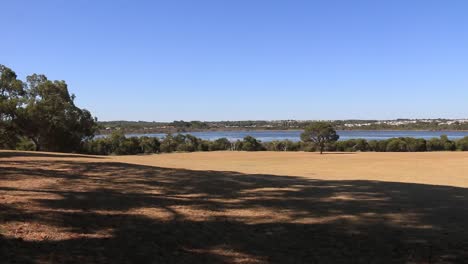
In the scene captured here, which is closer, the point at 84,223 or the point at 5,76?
the point at 84,223

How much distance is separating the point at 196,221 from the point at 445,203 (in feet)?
23.0

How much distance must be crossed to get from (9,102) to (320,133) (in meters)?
54.0

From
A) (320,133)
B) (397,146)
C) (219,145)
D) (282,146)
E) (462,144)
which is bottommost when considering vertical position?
(282,146)

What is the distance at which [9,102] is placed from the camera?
154ft

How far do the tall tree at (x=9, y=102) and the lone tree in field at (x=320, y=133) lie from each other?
166 feet

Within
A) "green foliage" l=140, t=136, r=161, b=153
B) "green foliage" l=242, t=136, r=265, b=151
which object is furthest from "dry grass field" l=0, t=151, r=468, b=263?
"green foliage" l=242, t=136, r=265, b=151

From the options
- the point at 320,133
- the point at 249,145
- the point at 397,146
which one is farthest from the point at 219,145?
the point at 397,146

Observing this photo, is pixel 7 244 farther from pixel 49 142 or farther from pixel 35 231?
pixel 49 142

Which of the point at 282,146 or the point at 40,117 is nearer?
the point at 40,117

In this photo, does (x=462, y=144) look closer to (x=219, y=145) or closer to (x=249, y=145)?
(x=249, y=145)

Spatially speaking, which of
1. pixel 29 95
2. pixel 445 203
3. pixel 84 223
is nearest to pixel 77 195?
pixel 84 223

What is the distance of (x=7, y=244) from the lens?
6.07m

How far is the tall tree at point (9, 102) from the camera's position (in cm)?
4669

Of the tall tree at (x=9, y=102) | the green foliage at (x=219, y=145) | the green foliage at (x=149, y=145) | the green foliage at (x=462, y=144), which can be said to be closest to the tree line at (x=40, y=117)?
the tall tree at (x=9, y=102)
